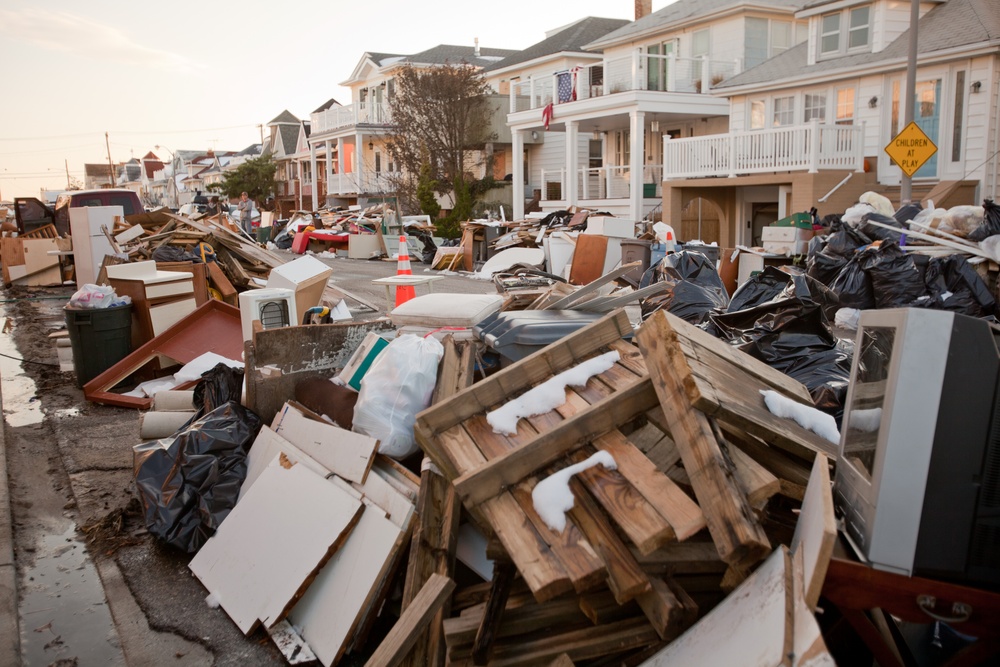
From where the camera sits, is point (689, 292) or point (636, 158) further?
point (636, 158)

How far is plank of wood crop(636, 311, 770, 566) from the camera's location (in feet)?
7.48

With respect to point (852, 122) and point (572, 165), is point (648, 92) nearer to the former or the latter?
point (572, 165)

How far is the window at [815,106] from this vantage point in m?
21.0

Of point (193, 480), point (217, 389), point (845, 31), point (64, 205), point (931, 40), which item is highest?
point (845, 31)

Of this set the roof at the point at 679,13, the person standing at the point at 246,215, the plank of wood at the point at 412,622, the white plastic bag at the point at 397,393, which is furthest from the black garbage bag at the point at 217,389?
the person standing at the point at 246,215

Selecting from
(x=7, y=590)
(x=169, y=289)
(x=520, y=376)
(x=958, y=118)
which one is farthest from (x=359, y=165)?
(x=520, y=376)

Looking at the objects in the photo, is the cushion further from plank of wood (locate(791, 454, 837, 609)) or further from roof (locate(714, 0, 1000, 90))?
roof (locate(714, 0, 1000, 90))

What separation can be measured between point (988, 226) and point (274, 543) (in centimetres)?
914

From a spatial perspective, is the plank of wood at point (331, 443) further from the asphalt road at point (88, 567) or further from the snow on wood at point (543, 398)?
the snow on wood at point (543, 398)

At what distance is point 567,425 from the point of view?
9.32ft

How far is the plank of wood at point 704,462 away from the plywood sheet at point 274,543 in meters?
1.61

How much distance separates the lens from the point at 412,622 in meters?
2.83

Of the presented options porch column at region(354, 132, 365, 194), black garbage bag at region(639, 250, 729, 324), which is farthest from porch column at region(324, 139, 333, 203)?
black garbage bag at region(639, 250, 729, 324)

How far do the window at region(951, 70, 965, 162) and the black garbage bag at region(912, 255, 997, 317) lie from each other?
33.9 ft
